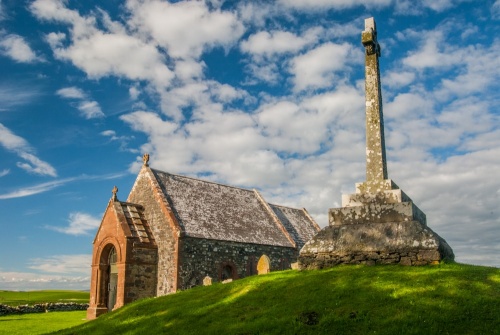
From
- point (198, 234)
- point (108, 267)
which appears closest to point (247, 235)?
point (198, 234)

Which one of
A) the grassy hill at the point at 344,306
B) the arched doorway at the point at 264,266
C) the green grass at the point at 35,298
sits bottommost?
the green grass at the point at 35,298

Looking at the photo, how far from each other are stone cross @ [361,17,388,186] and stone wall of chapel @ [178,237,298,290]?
16.1 meters

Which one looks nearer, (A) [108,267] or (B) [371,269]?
(B) [371,269]

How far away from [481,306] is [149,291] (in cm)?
2285

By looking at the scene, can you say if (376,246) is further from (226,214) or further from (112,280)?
(112,280)

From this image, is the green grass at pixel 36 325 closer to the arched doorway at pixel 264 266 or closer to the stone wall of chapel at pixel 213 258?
the stone wall of chapel at pixel 213 258

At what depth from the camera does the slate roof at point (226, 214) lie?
31.3 metres

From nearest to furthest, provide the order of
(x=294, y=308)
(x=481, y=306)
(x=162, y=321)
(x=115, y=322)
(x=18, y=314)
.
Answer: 1. (x=481, y=306)
2. (x=294, y=308)
3. (x=162, y=321)
4. (x=115, y=322)
5. (x=18, y=314)

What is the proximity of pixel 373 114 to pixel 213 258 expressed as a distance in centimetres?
1732

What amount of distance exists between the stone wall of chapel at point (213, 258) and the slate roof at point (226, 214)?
17.8 inches

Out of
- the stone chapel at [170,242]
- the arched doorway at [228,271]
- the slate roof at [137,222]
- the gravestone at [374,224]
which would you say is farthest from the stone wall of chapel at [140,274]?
the gravestone at [374,224]

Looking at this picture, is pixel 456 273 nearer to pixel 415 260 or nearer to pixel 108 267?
pixel 415 260

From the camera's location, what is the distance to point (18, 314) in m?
Answer: 40.5

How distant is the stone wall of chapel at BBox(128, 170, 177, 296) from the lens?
2859cm
